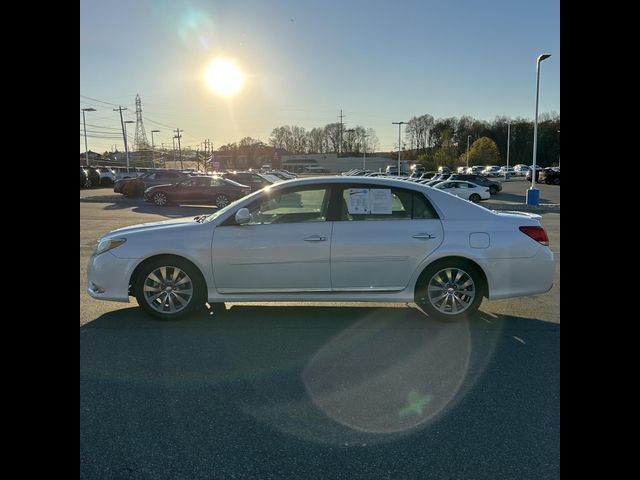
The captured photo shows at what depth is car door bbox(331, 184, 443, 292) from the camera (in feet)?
16.0

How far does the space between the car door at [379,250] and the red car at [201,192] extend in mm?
16797

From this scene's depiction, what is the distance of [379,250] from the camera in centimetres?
489

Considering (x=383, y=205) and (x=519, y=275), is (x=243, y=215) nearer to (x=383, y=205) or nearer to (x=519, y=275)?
(x=383, y=205)

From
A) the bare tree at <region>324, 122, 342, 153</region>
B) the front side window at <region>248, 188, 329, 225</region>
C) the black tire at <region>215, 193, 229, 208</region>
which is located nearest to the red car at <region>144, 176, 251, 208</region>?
the black tire at <region>215, 193, 229, 208</region>

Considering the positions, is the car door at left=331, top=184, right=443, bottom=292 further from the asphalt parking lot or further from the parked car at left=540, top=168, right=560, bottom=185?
the parked car at left=540, top=168, right=560, bottom=185

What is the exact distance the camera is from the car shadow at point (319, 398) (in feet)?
8.45

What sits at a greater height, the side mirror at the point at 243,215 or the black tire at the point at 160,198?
the black tire at the point at 160,198

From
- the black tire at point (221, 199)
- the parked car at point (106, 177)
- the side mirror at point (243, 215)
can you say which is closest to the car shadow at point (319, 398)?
the side mirror at point (243, 215)

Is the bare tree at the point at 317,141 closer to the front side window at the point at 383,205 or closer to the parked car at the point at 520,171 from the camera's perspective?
the parked car at the point at 520,171

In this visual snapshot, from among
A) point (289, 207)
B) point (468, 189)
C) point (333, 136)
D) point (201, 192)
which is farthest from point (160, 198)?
point (333, 136)

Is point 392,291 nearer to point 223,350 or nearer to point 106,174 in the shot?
point 223,350

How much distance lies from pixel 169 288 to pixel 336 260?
6.09ft

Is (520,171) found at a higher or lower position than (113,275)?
higher

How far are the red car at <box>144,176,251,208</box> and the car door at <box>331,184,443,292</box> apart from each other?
16.8 metres
